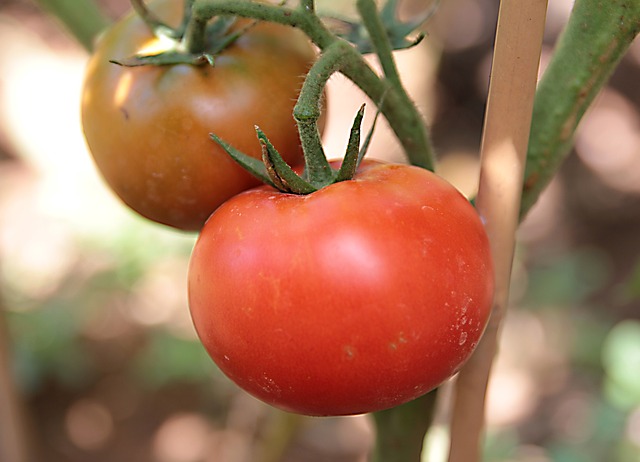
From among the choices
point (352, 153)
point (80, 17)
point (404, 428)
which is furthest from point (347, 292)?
point (80, 17)

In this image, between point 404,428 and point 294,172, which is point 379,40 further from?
point 404,428

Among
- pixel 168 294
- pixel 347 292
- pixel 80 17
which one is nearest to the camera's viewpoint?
pixel 347 292

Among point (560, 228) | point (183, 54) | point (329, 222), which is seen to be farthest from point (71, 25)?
point (560, 228)

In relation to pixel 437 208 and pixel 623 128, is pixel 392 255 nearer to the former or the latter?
pixel 437 208

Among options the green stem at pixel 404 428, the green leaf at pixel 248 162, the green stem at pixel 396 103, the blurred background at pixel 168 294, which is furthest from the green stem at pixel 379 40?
the blurred background at pixel 168 294

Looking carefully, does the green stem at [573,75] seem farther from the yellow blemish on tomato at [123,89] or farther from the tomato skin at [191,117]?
the yellow blemish on tomato at [123,89]
